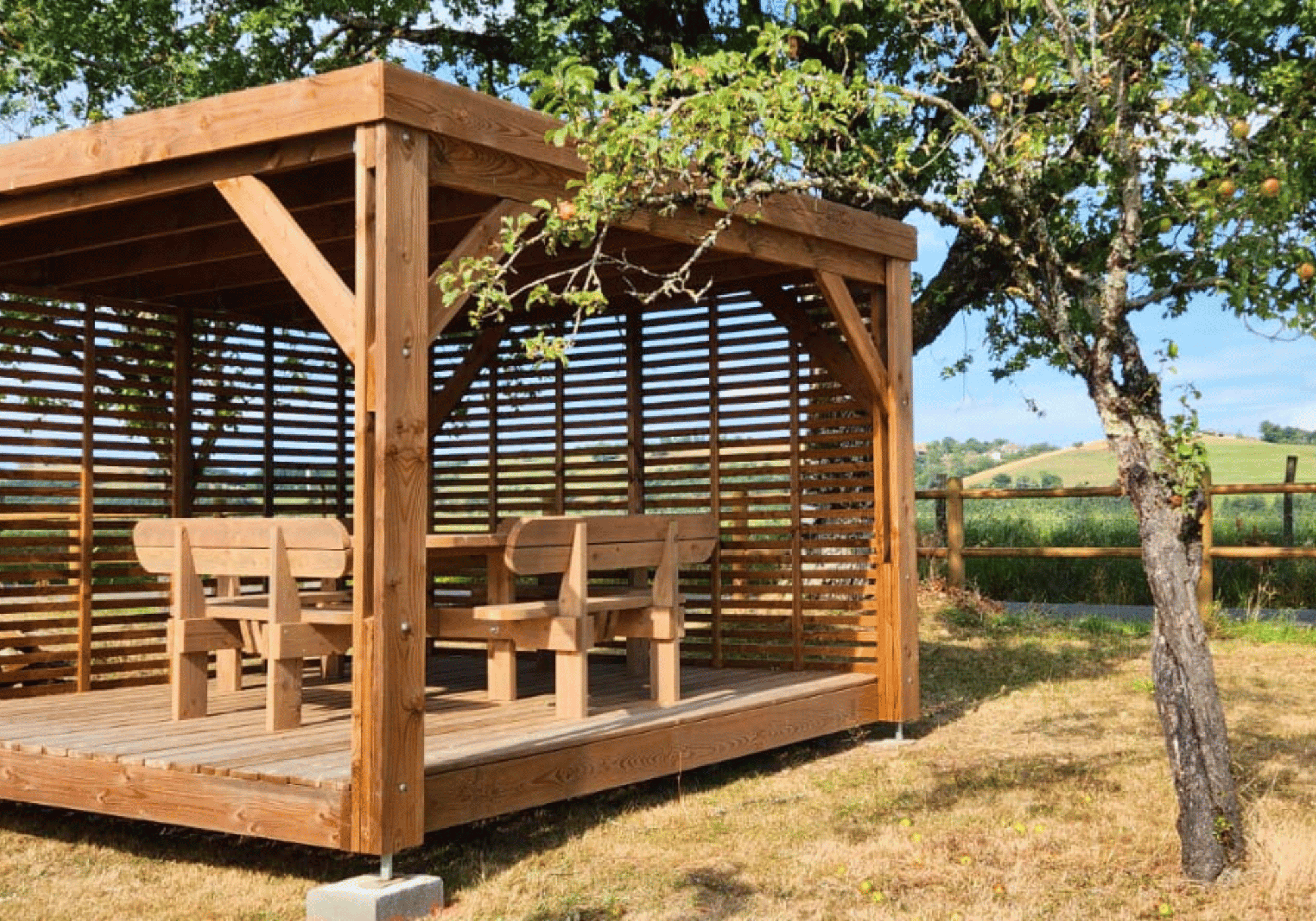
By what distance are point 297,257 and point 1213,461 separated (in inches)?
1193

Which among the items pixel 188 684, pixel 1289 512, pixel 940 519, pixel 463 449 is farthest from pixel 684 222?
pixel 1289 512

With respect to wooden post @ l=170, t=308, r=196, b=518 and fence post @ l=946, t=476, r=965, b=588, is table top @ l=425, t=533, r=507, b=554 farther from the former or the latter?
fence post @ l=946, t=476, r=965, b=588

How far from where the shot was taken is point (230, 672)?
25.9 feet

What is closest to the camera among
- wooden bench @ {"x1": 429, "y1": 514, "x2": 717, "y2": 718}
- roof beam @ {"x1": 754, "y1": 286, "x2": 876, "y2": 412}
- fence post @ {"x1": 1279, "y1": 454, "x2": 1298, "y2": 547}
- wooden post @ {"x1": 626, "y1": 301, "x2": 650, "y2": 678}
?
wooden bench @ {"x1": 429, "y1": 514, "x2": 717, "y2": 718}

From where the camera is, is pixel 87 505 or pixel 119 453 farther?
pixel 119 453

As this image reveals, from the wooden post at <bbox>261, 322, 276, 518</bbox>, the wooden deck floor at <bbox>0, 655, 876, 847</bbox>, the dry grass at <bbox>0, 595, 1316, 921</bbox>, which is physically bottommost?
the dry grass at <bbox>0, 595, 1316, 921</bbox>

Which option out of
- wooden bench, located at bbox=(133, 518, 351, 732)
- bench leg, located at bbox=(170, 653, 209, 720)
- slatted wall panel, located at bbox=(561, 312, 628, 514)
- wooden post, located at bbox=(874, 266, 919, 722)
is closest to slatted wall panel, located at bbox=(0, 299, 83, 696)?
wooden bench, located at bbox=(133, 518, 351, 732)

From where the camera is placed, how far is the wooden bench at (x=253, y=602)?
6.39 metres

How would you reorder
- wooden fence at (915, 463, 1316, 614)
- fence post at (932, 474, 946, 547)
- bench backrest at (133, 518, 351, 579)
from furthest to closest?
fence post at (932, 474, 946, 547)
wooden fence at (915, 463, 1316, 614)
bench backrest at (133, 518, 351, 579)

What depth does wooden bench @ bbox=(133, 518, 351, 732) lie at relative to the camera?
6.39 m

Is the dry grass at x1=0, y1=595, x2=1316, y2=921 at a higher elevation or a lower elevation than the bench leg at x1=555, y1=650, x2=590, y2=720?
lower

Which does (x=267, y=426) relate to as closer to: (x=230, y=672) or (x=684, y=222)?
(x=230, y=672)

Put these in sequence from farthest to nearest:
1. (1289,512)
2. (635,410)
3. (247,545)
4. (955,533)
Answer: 1. (1289,512)
2. (955,533)
3. (635,410)
4. (247,545)

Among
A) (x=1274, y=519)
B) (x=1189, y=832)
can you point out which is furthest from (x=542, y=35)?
(x=1274, y=519)
